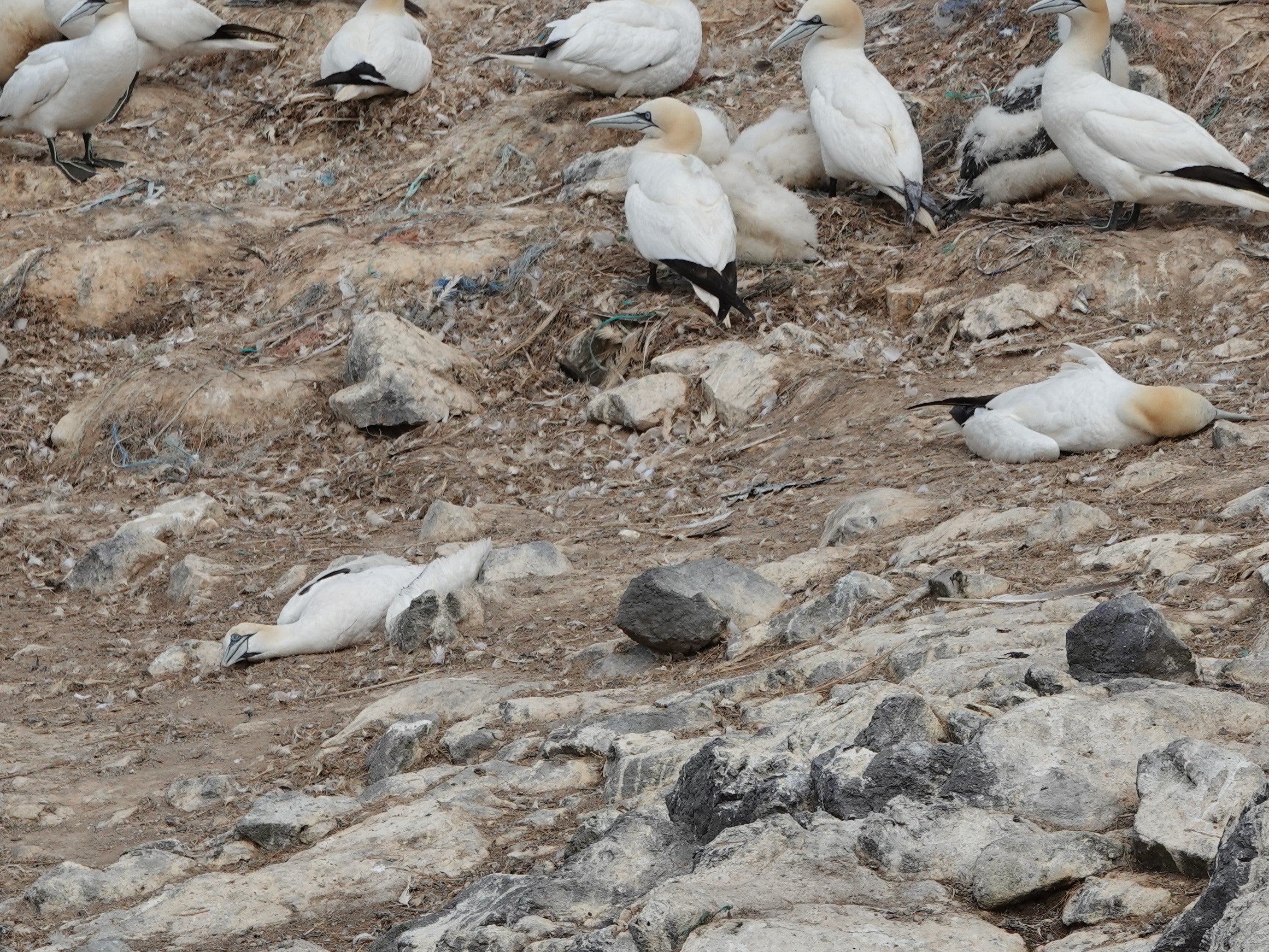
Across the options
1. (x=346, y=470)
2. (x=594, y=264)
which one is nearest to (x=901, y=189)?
(x=594, y=264)

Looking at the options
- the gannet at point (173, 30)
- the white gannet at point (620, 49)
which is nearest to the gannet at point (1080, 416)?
the white gannet at point (620, 49)

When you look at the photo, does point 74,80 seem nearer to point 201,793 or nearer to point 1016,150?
point 1016,150

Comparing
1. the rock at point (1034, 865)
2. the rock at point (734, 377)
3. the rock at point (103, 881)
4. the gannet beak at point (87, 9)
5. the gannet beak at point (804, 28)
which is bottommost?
the rock at point (734, 377)

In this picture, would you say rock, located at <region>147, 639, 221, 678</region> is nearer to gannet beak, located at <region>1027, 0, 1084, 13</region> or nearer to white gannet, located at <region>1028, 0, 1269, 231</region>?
white gannet, located at <region>1028, 0, 1269, 231</region>

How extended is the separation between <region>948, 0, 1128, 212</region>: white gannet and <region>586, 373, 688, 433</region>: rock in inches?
86.3

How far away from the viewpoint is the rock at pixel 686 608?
4.59 m

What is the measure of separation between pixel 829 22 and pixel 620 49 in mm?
1702

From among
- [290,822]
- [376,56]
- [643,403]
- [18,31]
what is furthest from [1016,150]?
[18,31]

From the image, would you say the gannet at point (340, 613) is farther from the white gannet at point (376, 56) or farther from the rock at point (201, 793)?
the white gannet at point (376, 56)

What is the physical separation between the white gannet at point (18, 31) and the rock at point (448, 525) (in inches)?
301

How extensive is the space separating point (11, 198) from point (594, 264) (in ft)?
15.9

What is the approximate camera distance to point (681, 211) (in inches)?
331

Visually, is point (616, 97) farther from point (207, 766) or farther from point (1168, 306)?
point (207, 766)

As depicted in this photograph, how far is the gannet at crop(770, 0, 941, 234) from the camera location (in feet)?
28.7
